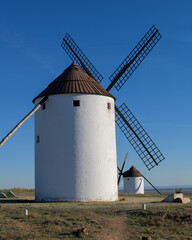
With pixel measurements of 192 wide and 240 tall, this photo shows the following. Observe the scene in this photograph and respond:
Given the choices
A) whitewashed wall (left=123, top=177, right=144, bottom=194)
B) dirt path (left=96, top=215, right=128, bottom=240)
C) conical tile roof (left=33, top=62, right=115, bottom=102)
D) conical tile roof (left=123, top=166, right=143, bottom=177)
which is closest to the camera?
dirt path (left=96, top=215, right=128, bottom=240)

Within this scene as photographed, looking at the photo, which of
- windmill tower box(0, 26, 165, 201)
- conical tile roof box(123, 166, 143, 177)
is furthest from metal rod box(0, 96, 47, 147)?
conical tile roof box(123, 166, 143, 177)

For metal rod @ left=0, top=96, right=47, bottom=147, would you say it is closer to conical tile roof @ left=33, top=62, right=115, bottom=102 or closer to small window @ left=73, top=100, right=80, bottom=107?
conical tile roof @ left=33, top=62, right=115, bottom=102

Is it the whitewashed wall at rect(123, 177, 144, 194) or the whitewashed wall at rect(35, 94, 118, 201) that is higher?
the whitewashed wall at rect(35, 94, 118, 201)

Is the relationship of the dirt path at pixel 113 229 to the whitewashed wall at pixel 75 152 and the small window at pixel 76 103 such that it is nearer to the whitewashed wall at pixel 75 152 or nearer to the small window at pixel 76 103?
the whitewashed wall at pixel 75 152

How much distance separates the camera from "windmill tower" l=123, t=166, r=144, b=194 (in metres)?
48.9

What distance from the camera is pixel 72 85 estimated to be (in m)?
24.5

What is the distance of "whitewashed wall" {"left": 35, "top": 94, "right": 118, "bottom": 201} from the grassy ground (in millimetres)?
5108

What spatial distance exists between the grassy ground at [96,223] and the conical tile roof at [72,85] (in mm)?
8569

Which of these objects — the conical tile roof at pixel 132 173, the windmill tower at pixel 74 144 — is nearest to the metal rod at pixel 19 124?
the windmill tower at pixel 74 144

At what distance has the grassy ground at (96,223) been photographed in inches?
534

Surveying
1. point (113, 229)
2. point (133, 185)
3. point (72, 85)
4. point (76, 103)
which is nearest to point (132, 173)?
point (133, 185)

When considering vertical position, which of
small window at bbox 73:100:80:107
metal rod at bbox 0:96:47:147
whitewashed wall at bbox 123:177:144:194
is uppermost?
small window at bbox 73:100:80:107

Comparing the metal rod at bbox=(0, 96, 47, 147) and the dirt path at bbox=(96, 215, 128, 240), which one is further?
the metal rod at bbox=(0, 96, 47, 147)

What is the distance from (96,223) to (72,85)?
11.4 m
